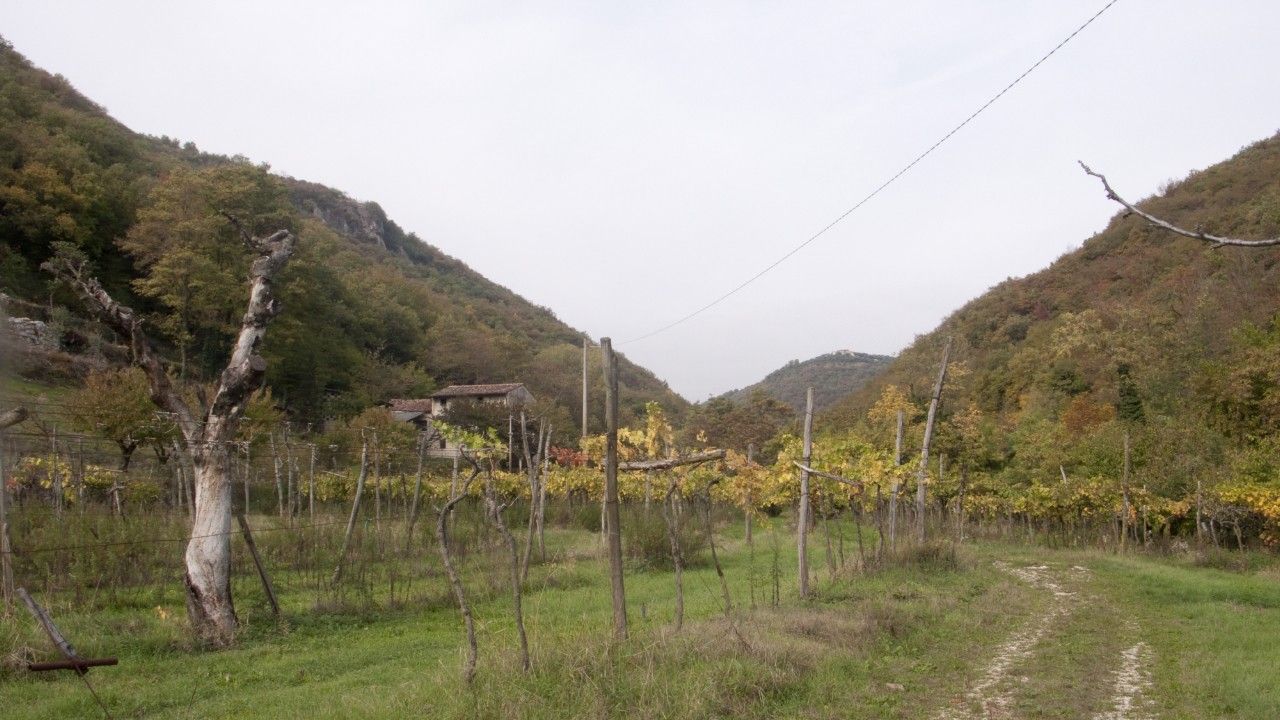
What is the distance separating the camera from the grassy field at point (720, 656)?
5.80m

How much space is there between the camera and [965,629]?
30.0 feet

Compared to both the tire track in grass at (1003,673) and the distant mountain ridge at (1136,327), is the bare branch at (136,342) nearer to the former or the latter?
the tire track in grass at (1003,673)

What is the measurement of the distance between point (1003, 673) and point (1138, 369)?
1094 inches

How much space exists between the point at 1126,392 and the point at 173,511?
98.1 feet

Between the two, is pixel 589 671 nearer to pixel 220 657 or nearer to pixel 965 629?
pixel 220 657

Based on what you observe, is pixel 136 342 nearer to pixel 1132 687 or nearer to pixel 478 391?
pixel 1132 687

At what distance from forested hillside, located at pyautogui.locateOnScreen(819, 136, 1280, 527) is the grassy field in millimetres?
4460

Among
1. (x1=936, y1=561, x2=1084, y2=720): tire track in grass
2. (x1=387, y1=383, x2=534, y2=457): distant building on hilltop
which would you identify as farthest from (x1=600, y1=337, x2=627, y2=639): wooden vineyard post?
(x1=387, y1=383, x2=534, y2=457): distant building on hilltop

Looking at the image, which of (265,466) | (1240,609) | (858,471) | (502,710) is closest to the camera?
(502,710)

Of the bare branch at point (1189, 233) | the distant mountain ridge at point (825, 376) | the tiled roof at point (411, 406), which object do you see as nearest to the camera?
the bare branch at point (1189, 233)

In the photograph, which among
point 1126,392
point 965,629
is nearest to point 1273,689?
point 965,629

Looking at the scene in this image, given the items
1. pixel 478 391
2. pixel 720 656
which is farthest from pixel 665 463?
pixel 478 391

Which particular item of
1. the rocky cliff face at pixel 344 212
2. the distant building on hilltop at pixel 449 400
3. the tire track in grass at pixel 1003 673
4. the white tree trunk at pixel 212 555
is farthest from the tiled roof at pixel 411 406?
the rocky cliff face at pixel 344 212

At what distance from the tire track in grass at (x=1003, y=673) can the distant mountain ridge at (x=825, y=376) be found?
6824 centimetres
